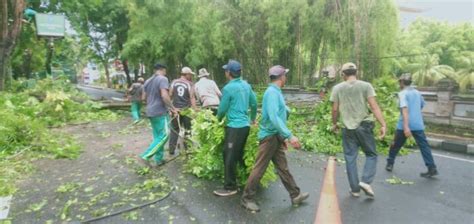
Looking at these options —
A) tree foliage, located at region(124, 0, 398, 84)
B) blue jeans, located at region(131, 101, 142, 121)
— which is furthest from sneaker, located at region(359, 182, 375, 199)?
blue jeans, located at region(131, 101, 142, 121)

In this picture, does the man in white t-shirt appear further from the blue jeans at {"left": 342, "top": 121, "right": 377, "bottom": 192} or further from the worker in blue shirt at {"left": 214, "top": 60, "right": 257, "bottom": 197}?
the blue jeans at {"left": 342, "top": 121, "right": 377, "bottom": 192}

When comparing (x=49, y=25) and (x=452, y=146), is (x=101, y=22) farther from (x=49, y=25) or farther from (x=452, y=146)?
(x=452, y=146)

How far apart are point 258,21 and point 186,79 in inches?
333

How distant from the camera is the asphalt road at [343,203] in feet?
12.9

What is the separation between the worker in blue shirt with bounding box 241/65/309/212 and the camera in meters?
3.88

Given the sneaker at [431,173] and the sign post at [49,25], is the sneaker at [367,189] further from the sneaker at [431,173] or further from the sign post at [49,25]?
the sign post at [49,25]

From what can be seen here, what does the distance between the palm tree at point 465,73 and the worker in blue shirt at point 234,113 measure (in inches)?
542

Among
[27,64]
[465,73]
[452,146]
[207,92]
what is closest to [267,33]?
[207,92]

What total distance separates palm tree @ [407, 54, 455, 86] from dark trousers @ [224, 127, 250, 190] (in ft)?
69.2

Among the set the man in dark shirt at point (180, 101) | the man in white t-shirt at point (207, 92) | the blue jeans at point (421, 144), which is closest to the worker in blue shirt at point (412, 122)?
the blue jeans at point (421, 144)

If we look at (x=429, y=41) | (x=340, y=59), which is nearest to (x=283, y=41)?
(x=340, y=59)

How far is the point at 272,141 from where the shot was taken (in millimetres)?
3990

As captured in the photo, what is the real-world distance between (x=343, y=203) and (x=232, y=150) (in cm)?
150

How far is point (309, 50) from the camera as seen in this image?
14.8m
